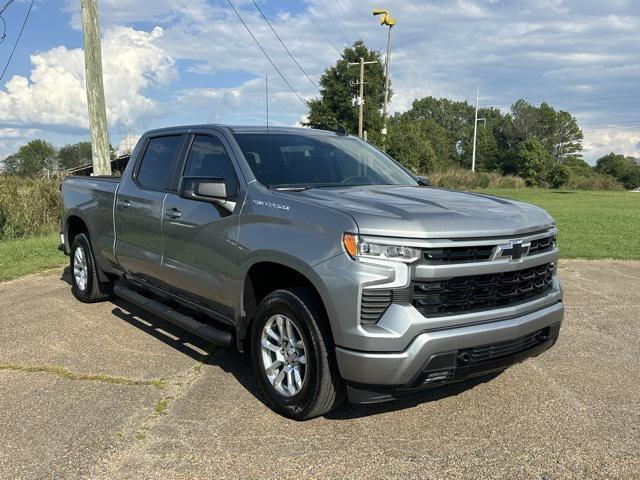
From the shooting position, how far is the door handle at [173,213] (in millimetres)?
4786

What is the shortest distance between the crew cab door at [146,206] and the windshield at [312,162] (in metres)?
0.97

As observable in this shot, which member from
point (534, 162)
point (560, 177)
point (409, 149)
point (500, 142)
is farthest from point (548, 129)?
point (409, 149)

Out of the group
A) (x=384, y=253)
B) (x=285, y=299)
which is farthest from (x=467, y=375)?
(x=285, y=299)

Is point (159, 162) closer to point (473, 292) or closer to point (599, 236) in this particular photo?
point (473, 292)

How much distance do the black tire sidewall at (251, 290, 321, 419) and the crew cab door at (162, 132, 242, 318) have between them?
38 centimetres

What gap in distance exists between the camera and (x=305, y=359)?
3611mm

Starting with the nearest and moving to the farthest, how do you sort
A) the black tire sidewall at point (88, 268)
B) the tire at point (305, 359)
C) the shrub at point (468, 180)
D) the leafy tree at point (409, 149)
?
the tire at point (305, 359)
the black tire sidewall at point (88, 268)
the shrub at point (468, 180)
the leafy tree at point (409, 149)

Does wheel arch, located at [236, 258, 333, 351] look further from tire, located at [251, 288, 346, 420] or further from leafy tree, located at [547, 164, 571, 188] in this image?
leafy tree, located at [547, 164, 571, 188]

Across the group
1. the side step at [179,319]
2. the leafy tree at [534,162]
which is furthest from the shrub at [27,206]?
the leafy tree at [534,162]

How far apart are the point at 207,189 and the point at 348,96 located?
125 ft

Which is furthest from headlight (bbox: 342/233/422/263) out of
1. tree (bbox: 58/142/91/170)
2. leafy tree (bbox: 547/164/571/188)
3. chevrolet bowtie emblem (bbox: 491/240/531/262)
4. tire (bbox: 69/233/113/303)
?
tree (bbox: 58/142/91/170)

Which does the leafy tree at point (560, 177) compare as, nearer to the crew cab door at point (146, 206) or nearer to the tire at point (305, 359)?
the crew cab door at point (146, 206)

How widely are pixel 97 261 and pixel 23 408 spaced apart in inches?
106

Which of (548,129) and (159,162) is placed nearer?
(159,162)
